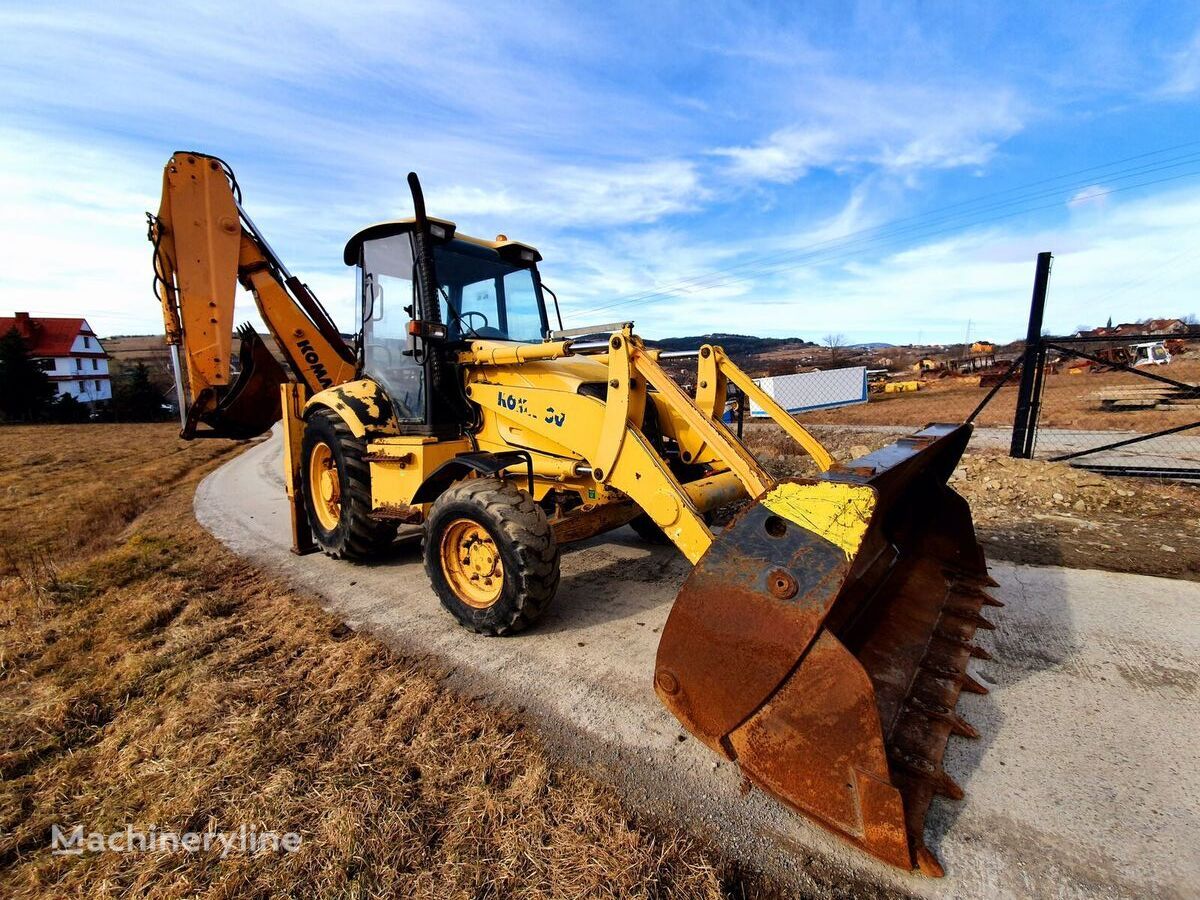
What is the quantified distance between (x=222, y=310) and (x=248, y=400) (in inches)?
44.9

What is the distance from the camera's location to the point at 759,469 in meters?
3.11

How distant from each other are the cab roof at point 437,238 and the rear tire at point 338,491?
1572 millimetres

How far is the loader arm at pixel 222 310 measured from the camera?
5.60m

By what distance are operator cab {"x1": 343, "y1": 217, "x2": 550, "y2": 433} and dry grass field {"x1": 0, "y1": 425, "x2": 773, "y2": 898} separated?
2.04 m

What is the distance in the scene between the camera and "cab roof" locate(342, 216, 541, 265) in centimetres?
457

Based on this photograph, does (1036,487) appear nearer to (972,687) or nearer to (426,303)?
(972,687)

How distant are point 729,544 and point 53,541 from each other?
8911 mm

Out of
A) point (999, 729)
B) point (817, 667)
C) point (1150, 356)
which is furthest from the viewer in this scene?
point (1150, 356)

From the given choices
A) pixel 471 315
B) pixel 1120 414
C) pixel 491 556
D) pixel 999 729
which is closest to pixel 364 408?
pixel 471 315

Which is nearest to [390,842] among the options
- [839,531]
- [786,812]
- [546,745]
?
[546,745]

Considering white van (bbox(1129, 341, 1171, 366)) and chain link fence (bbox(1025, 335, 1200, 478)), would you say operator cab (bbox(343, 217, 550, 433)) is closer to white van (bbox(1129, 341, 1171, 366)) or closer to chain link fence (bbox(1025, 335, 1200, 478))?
chain link fence (bbox(1025, 335, 1200, 478))

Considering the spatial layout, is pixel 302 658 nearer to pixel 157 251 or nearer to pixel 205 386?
pixel 205 386

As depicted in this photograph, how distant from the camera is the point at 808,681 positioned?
6.73 ft

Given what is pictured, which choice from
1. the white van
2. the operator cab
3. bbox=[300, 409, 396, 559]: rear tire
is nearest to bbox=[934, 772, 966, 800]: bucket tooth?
the operator cab
